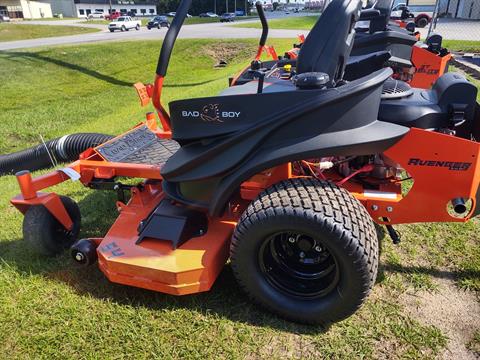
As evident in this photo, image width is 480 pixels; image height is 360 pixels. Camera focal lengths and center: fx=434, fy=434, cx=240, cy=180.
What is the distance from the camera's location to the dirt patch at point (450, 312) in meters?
2.13

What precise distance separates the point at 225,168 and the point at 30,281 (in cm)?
148

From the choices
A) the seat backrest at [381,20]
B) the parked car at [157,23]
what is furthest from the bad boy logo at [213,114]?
the parked car at [157,23]

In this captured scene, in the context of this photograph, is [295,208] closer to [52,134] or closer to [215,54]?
[52,134]

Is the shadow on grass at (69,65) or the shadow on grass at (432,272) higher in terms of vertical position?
the shadow on grass at (432,272)

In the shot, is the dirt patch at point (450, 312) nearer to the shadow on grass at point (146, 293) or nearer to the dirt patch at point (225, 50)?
the shadow on grass at point (146, 293)

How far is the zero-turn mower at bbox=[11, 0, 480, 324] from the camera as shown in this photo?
6.79 feet

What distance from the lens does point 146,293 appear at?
2.56m

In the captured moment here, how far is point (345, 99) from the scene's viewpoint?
2.04 m

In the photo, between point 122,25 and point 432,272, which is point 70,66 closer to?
point 432,272

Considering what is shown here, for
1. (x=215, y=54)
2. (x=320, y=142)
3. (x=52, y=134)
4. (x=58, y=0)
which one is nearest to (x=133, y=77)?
(x=215, y=54)

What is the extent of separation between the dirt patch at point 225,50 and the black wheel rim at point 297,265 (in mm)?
15343

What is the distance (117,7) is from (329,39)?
77317 mm

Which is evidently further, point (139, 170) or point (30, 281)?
point (139, 170)

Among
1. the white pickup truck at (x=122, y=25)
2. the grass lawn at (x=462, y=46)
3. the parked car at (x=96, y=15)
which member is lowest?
the parked car at (x=96, y=15)
